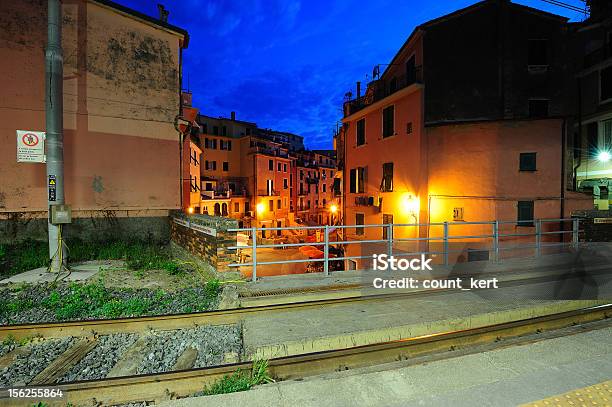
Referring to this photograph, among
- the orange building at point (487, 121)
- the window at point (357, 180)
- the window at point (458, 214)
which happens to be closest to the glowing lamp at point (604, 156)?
the orange building at point (487, 121)

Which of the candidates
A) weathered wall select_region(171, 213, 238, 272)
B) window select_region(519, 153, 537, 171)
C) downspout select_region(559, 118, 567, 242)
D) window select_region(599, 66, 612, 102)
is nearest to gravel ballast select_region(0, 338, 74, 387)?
weathered wall select_region(171, 213, 238, 272)

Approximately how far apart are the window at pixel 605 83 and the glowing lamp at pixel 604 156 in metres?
3.17

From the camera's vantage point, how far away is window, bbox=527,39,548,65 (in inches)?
645

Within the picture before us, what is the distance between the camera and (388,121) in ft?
65.4

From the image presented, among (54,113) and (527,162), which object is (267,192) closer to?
(527,162)

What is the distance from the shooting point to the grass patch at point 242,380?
3229mm

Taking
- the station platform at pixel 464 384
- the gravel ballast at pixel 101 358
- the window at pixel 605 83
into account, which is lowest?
the gravel ballast at pixel 101 358

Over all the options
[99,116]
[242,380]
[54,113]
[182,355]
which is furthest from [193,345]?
[99,116]

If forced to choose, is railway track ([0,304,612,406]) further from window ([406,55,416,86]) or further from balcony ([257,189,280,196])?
balcony ([257,189,280,196])

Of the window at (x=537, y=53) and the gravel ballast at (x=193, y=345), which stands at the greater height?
the window at (x=537, y=53)

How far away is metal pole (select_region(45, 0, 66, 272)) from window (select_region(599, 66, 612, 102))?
26074 mm

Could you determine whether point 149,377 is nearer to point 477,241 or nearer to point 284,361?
point 284,361

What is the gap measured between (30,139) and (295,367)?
10.6 m

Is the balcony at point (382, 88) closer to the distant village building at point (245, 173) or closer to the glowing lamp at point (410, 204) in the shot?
the glowing lamp at point (410, 204)
